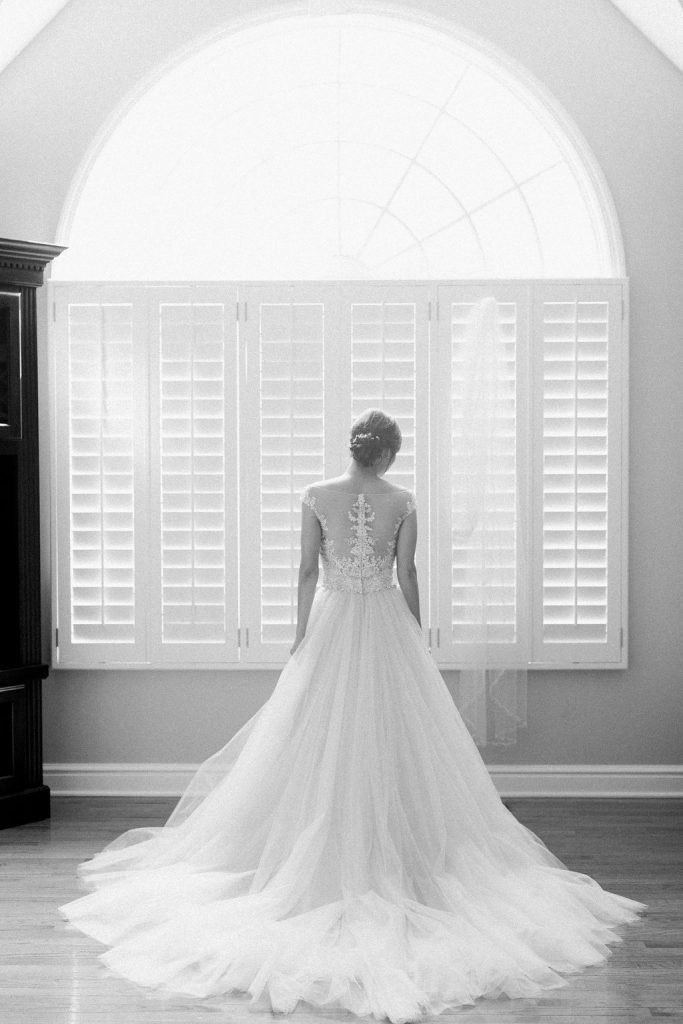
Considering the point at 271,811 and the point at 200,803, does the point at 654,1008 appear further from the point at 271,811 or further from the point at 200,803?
the point at 200,803

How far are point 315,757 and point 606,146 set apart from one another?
3081 millimetres

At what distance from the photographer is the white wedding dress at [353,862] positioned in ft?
10.0

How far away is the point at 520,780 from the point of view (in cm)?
509

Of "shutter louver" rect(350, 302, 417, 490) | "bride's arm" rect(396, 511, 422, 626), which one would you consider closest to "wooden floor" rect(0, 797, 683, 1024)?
"bride's arm" rect(396, 511, 422, 626)

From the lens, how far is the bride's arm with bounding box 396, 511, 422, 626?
3822mm

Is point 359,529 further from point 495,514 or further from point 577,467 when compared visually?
point 577,467

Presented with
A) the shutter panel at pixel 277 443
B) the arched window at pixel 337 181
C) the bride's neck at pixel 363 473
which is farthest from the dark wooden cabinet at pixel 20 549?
the bride's neck at pixel 363 473

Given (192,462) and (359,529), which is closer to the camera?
(359,529)

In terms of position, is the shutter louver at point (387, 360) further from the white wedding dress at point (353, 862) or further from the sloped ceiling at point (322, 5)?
the sloped ceiling at point (322, 5)

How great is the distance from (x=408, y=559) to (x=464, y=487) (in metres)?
1.15

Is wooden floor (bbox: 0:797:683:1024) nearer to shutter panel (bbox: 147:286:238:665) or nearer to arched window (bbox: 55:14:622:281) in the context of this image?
shutter panel (bbox: 147:286:238:665)

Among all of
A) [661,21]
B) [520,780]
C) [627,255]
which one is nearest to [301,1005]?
[520,780]

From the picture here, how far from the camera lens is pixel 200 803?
13.2ft

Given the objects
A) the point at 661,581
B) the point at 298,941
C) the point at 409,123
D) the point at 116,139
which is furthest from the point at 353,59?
the point at 298,941
